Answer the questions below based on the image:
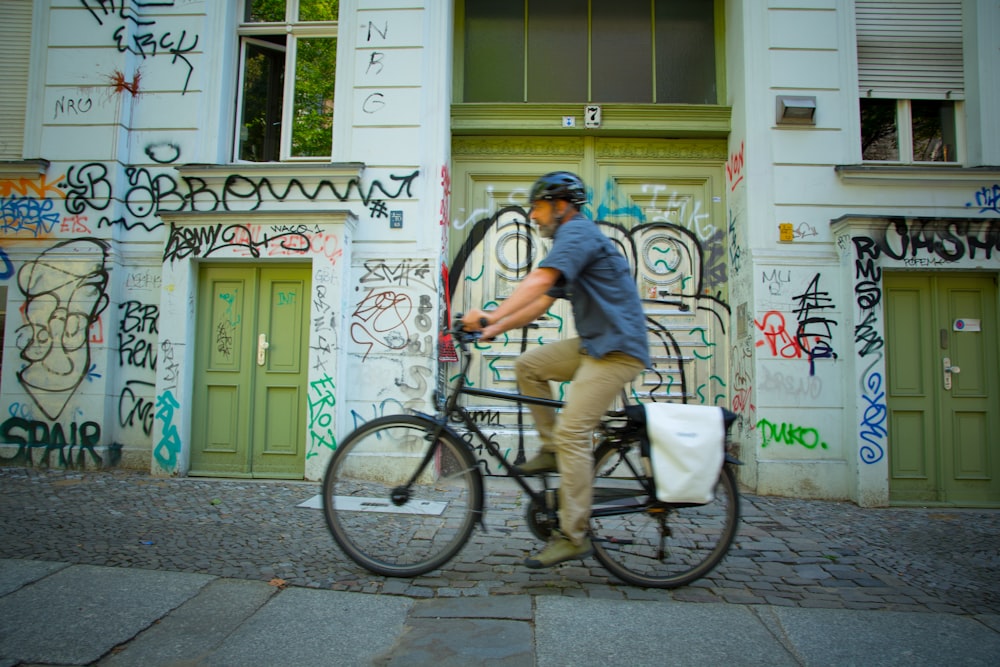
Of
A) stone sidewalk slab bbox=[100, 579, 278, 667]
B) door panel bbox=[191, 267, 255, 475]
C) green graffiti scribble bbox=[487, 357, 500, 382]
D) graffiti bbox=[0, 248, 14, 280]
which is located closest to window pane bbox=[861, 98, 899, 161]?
green graffiti scribble bbox=[487, 357, 500, 382]

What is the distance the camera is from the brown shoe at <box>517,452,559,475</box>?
2938 millimetres

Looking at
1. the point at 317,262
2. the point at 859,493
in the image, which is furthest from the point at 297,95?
the point at 859,493

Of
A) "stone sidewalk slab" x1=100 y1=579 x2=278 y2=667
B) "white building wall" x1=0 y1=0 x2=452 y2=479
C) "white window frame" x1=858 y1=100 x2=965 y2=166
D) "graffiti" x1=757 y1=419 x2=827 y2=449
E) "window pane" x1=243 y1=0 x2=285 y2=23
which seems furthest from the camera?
"window pane" x1=243 y1=0 x2=285 y2=23

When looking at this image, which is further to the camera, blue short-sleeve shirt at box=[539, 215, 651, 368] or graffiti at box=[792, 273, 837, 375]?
graffiti at box=[792, 273, 837, 375]

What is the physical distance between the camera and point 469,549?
3582 mm

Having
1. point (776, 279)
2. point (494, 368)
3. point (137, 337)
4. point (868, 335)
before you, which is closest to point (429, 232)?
point (494, 368)

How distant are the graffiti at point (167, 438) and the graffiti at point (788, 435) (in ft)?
18.0

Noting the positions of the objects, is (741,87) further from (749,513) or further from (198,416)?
(198,416)

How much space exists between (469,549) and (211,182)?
462 centimetres

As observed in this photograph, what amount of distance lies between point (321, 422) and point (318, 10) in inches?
177

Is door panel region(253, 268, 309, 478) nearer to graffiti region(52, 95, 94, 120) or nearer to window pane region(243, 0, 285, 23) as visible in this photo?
graffiti region(52, 95, 94, 120)

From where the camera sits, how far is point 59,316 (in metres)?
5.83

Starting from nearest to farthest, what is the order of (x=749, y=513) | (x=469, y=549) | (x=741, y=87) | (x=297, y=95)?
(x=469, y=549)
(x=749, y=513)
(x=741, y=87)
(x=297, y=95)

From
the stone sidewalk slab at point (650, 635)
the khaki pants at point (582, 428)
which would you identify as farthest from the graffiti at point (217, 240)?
the stone sidewalk slab at point (650, 635)
